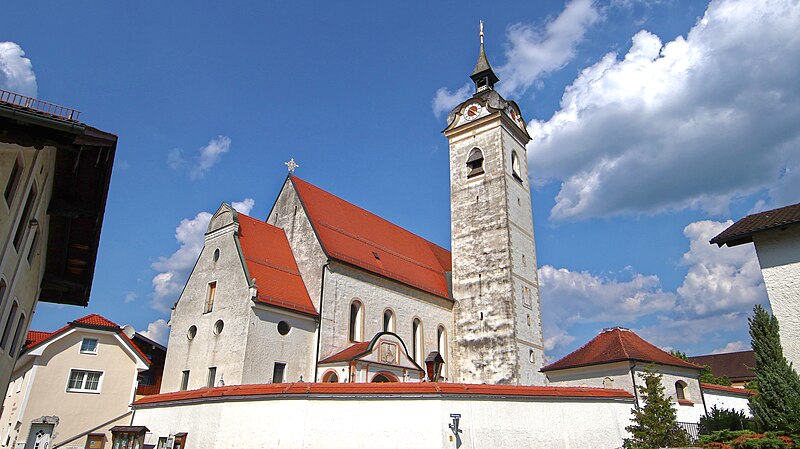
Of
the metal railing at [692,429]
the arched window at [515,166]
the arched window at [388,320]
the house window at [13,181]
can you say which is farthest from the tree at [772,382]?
the house window at [13,181]

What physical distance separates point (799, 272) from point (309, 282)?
1714cm

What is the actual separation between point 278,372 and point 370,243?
8.64m

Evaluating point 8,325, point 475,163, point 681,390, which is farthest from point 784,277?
point 8,325

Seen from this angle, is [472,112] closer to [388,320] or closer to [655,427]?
[388,320]

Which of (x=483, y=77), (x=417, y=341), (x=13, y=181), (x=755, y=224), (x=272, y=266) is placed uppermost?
(x=483, y=77)

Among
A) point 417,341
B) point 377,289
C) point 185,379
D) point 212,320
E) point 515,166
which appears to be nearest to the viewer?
point 212,320

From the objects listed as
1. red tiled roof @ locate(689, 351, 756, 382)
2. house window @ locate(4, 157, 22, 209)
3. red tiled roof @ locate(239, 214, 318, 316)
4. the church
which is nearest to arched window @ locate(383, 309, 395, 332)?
the church

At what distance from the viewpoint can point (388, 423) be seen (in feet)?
38.3

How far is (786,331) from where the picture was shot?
52.2ft

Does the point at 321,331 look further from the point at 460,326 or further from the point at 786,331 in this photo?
the point at 786,331

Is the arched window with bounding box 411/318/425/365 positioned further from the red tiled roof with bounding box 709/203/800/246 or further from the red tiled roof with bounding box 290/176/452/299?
the red tiled roof with bounding box 709/203/800/246

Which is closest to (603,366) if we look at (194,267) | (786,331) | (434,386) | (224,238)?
(786,331)

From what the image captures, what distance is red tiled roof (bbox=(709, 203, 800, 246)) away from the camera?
16.4m

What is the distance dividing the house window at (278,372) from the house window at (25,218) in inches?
434
